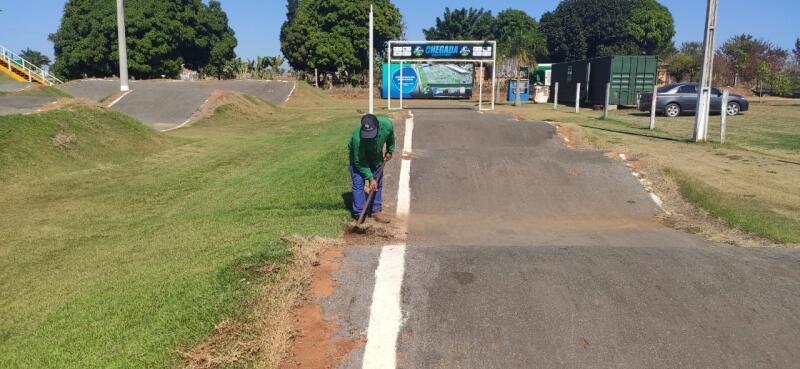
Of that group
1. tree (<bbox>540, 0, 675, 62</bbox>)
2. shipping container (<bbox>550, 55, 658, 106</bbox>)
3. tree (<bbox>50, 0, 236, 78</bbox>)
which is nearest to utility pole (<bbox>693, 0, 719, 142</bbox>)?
shipping container (<bbox>550, 55, 658, 106</bbox>)

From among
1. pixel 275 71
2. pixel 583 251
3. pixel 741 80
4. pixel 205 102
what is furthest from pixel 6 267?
pixel 275 71

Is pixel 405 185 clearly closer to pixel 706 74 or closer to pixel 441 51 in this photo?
pixel 706 74

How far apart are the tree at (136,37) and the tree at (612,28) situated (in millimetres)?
39431

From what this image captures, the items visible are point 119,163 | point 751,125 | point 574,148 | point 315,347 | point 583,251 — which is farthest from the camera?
point 751,125

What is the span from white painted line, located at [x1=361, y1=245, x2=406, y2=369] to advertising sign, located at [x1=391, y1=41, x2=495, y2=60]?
16.3m

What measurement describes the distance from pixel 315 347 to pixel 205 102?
23.9 m

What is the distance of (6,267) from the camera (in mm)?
6648

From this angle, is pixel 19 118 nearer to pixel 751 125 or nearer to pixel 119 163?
pixel 119 163

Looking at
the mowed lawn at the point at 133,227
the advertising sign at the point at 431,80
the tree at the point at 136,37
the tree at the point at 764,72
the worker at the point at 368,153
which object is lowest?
the mowed lawn at the point at 133,227

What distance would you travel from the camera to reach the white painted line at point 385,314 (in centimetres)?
368

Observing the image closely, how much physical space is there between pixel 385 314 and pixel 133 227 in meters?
5.52

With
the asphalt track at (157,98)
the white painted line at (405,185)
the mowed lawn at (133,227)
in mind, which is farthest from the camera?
the asphalt track at (157,98)

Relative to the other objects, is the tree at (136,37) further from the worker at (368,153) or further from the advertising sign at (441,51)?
the worker at (368,153)

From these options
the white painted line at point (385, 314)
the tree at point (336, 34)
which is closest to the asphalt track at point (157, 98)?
the tree at point (336, 34)
